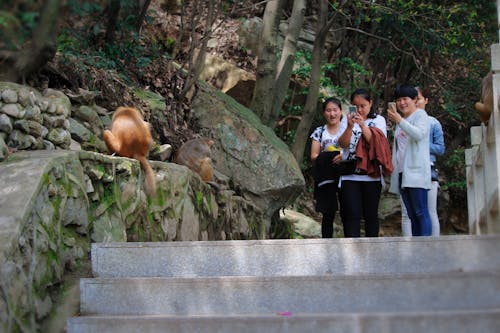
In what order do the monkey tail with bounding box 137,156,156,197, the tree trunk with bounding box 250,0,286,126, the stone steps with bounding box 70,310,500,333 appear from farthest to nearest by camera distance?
the tree trunk with bounding box 250,0,286,126 → the monkey tail with bounding box 137,156,156,197 → the stone steps with bounding box 70,310,500,333

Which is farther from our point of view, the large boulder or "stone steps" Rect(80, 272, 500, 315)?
the large boulder

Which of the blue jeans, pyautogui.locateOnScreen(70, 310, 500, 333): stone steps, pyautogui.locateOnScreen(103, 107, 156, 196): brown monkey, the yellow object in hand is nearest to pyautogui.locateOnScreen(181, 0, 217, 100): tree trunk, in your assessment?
pyautogui.locateOnScreen(103, 107, 156, 196): brown monkey

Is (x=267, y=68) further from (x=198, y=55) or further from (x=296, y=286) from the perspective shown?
(x=296, y=286)

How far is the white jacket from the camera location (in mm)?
6105

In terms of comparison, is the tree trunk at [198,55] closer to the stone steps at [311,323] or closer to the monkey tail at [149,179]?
the monkey tail at [149,179]

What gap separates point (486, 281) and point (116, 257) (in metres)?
2.28

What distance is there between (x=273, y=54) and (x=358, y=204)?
21.0 ft

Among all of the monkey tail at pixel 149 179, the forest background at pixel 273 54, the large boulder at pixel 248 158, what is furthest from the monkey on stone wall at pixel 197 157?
the monkey tail at pixel 149 179

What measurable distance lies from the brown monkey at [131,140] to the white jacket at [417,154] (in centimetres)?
224

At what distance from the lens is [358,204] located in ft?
21.5

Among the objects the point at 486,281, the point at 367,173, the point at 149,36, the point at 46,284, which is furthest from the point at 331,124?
the point at 149,36

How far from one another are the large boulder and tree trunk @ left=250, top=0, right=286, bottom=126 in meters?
1.84

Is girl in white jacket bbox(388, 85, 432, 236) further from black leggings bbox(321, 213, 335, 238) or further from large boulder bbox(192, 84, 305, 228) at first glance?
large boulder bbox(192, 84, 305, 228)

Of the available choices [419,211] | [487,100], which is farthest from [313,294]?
[487,100]
